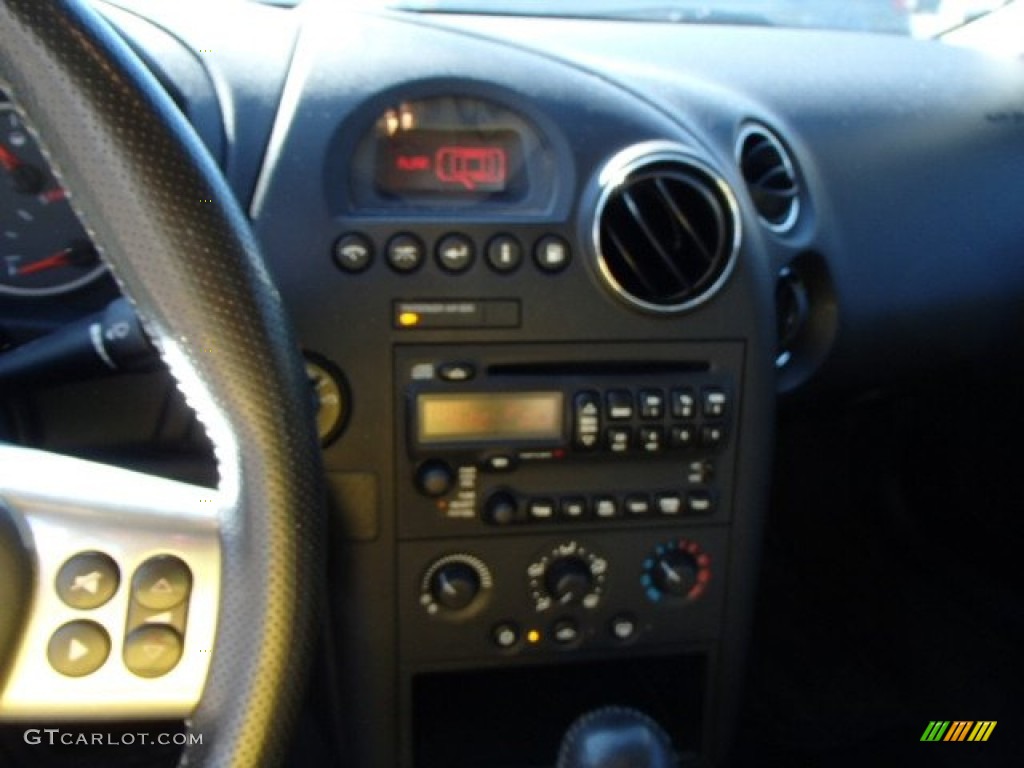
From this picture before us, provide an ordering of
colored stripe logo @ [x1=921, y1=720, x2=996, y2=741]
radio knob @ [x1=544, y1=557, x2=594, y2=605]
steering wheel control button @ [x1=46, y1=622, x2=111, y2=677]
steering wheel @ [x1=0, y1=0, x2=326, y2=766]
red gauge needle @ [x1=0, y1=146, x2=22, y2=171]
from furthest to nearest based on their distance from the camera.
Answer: colored stripe logo @ [x1=921, y1=720, x2=996, y2=741], radio knob @ [x1=544, y1=557, x2=594, y2=605], red gauge needle @ [x1=0, y1=146, x2=22, y2=171], steering wheel control button @ [x1=46, y1=622, x2=111, y2=677], steering wheel @ [x1=0, y1=0, x2=326, y2=766]

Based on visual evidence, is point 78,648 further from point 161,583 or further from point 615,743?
point 615,743

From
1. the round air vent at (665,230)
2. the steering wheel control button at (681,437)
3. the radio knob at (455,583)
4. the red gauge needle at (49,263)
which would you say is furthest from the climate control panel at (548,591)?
the red gauge needle at (49,263)

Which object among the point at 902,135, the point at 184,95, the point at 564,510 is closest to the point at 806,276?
the point at 902,135

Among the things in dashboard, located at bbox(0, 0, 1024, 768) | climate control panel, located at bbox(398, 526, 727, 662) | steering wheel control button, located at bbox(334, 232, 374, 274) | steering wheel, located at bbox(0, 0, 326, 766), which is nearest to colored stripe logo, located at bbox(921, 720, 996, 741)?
dashboard, located at bbox(0, 0, 1024, 768)

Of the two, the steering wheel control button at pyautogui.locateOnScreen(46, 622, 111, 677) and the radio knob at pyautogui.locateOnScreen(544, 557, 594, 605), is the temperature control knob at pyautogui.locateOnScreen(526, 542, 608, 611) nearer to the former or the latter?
the radio knob at pyautogui.locateOnScreen(544, 557, 594, 605)

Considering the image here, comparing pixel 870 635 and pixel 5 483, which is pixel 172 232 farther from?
pixel 870 635

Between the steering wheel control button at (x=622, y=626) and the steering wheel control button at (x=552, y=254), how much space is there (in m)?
0.36

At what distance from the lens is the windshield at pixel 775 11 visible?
130 centimetres

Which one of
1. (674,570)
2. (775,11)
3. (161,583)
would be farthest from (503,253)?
(775,11)

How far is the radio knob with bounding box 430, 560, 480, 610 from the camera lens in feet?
3.44

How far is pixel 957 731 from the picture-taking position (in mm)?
1493

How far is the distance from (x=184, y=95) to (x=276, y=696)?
61cm

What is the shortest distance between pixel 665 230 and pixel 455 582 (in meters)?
0.38

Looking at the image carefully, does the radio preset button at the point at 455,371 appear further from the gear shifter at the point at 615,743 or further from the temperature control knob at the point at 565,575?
the gear shifter at the point at 615,743
